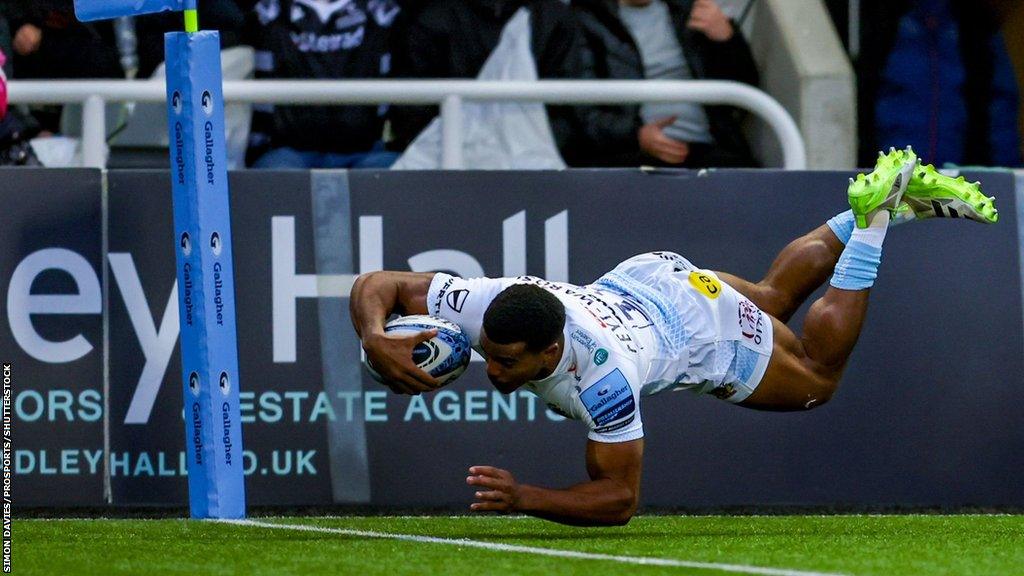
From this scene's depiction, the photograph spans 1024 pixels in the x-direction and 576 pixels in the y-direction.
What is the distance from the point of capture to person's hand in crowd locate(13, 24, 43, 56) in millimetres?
11961

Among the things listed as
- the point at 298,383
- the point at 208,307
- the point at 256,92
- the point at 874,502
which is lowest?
the point at 874,502

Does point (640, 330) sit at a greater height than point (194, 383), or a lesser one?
greater

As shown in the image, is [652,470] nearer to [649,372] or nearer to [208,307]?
[649,372]

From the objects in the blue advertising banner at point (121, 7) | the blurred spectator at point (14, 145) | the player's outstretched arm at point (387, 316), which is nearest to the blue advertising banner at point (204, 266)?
the blue advertising banner at point (121, 7)

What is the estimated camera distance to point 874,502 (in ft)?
33.5

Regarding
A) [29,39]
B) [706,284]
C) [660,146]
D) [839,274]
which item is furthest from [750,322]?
[29,39]

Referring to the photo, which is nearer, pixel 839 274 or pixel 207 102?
pixel 207 102

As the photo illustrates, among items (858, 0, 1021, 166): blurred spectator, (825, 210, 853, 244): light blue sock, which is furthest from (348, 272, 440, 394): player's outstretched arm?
(858, 0, 1021, 166): blurred spectator

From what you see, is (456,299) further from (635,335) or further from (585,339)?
(635,335)

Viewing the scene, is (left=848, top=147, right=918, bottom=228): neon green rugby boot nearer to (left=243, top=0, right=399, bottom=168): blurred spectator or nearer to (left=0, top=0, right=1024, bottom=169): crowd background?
(left=0, top=0, right=1024, bottom=169): crowd background

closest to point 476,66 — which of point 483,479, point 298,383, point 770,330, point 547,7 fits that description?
point 547,7

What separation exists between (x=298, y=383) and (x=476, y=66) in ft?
9.18

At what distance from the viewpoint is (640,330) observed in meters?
8.46

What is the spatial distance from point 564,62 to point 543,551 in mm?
4843
